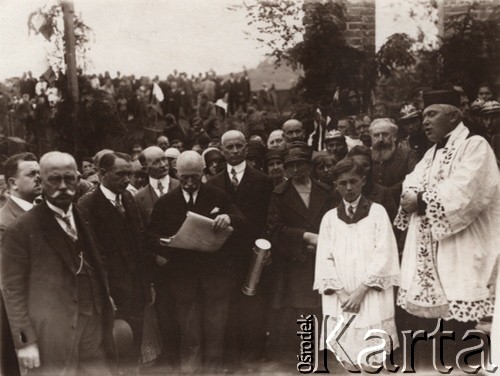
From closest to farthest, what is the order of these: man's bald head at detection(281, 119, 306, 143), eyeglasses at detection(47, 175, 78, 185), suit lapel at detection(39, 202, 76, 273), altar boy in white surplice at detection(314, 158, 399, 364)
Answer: suit lapel at detection(39, 202, 76, 273) < eyeglasses at detection(47, 175, 78, 185) < altar boy in white surplice at detection(314, 158, 399, 364) < man's bald head at detection(281, 119, 306, 143)

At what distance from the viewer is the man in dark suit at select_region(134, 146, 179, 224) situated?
20.0 feet

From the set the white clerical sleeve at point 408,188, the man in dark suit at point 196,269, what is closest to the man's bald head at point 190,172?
the man in dark suit at point 196,269

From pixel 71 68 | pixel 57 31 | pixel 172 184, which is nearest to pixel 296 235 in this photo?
pixel 172 184

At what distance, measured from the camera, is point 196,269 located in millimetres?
6055

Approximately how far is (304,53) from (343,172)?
1092 millimetres

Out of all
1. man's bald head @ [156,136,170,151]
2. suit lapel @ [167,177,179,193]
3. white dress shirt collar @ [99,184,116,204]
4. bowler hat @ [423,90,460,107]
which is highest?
bowler hat @ [423,90,460,107]

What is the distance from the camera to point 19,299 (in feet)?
18.6

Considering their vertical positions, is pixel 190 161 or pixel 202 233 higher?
pixel 190 161

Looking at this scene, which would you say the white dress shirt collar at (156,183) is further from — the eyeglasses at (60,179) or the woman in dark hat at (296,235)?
the woman in dark hat at (296,235)

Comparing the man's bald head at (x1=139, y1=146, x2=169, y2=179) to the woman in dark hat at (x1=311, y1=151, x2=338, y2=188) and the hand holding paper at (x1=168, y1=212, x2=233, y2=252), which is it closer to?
the hand holding paper at (x1=168, y1=212, x2=233, y2=252)

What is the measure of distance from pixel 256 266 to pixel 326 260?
58cm

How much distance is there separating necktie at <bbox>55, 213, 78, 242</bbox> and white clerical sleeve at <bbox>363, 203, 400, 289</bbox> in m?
2.35

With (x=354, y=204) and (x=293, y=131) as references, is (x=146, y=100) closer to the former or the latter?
(x=293, y=131)

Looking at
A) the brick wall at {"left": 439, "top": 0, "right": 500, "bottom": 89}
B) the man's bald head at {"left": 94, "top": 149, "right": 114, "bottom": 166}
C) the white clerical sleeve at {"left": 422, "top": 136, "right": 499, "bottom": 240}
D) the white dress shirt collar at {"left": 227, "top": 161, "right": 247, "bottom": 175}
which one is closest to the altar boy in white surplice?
the white clerical sleeve at {"left": 422, "top": 136, "right": 499, "bottom": 240}
